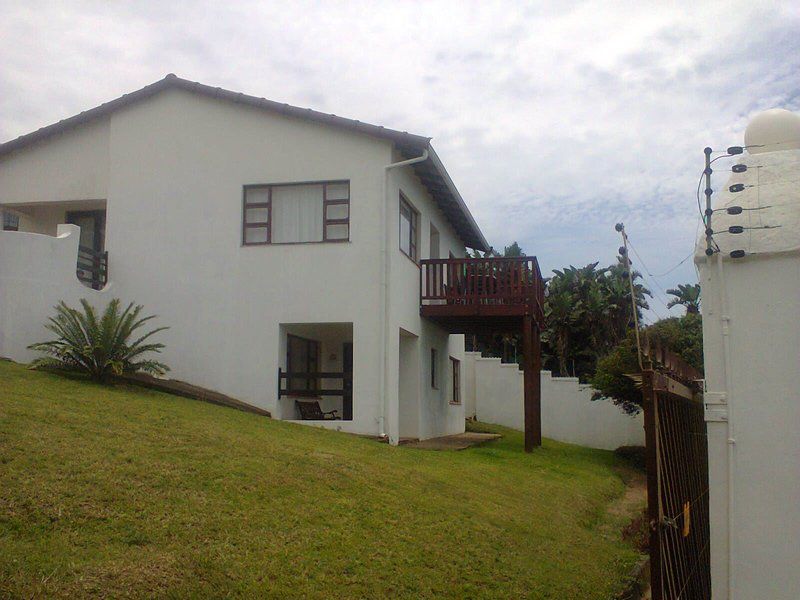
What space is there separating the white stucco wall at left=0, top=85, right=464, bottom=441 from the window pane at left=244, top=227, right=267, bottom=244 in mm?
198

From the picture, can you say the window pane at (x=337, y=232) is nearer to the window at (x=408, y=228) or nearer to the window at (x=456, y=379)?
the window at (x=408, y=228)

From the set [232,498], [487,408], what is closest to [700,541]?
[232,498]

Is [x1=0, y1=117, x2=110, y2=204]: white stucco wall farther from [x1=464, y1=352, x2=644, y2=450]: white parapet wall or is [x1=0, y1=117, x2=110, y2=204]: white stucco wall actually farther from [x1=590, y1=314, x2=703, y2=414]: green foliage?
[x1=464, y1=352, x2=644, y2=450]: white parapet wall

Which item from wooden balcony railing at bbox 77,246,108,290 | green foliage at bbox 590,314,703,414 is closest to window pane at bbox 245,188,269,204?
wooden balcony railing at bbox 77,246,108,290

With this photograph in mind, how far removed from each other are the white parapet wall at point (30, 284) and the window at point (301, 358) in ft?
14.2

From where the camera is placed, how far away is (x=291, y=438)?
12484 mm

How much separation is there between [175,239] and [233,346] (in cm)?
253

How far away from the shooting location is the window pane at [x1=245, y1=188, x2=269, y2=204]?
17375mm

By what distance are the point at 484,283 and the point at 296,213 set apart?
14.2 ft

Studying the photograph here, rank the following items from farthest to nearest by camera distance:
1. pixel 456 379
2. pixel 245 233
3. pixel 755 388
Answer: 1. pixel 456 379
2. pixel 245 233
3. pixel 755 388

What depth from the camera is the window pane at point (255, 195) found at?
17375 mm

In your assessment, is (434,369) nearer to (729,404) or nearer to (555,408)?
(555,408)

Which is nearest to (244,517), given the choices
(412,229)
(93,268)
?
(93,268)

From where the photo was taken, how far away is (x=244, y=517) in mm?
7715
